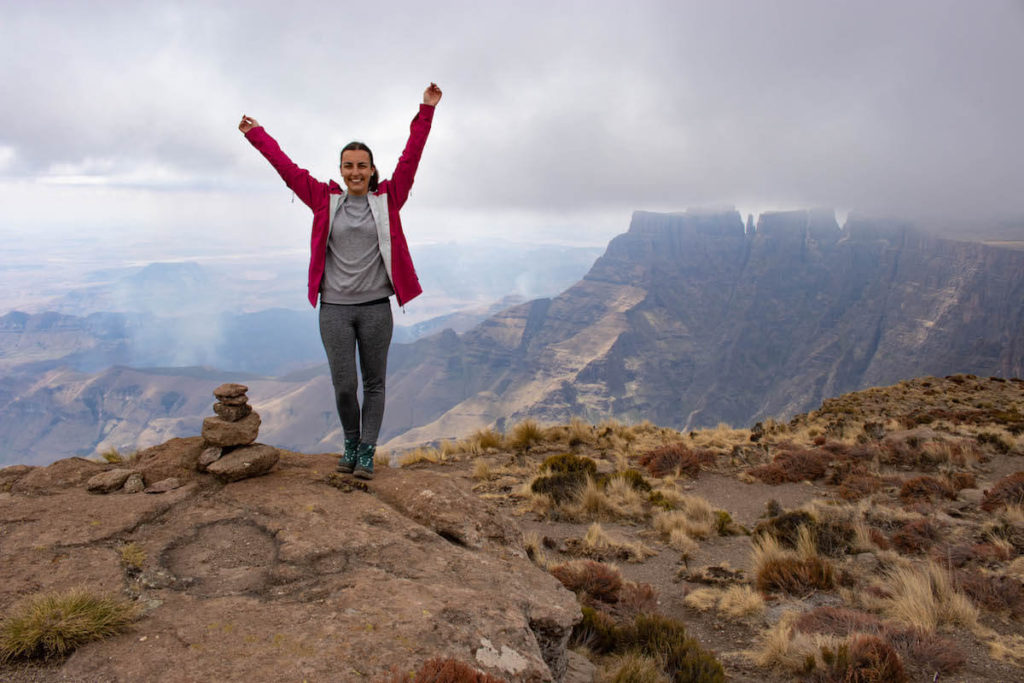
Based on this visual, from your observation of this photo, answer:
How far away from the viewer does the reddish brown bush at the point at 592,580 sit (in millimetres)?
6000

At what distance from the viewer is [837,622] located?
520cm

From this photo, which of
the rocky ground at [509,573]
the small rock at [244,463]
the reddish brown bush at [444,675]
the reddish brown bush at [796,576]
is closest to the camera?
the reddish brown bush at [444,675]

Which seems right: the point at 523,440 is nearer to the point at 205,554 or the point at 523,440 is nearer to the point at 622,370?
the point at 205,554

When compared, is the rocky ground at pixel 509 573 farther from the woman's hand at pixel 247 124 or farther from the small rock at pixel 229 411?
the woman's hand at pixel 247 124

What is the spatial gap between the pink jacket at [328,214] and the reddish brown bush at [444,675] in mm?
3182

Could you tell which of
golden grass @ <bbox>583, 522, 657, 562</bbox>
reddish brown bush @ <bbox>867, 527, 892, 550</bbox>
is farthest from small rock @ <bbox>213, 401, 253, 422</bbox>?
reddish brown bush @ <bbox>867, 527, 892, 550</bbox>

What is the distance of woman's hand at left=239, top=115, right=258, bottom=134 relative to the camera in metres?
4.89

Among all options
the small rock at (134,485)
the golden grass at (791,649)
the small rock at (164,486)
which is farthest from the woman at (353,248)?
the golden grass at (791,649)

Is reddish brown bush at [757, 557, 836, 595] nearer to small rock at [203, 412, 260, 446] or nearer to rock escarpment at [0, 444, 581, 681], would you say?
rock escarpment at [0, 444, 581, 681]

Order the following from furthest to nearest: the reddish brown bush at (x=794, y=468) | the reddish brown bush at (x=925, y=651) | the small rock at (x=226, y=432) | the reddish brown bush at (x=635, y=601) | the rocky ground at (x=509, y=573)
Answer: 1. the reddish brown bush at (x=794, y=468)
2. the reddish brown bush at (x=635, y=601)
3. the small rock at (x=226, y=432)
4. the reddish brown bush at (x=925, y=651)
5. the rocky ground at (x=509, y=573)

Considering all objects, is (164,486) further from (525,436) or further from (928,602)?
(525,436)

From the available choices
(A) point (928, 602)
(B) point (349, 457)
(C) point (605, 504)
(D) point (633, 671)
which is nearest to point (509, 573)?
(D) point (633, 671)

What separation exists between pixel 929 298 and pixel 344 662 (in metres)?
206

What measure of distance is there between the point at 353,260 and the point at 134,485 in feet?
9.07
